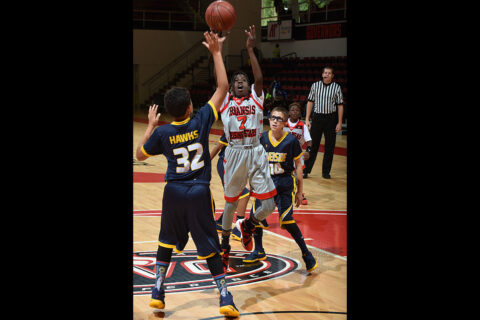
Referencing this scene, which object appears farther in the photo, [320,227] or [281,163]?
[320,227]

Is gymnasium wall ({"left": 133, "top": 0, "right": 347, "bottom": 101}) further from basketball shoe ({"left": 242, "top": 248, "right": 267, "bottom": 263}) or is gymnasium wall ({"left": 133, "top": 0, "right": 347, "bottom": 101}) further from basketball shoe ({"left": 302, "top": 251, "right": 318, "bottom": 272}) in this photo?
basketball shoe ({"left": 302, "top": 251, "right": 318, "bottom": 272})

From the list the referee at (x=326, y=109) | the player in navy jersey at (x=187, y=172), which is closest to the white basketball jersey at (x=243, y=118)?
the player in navy jersey at (x=187, y=172)

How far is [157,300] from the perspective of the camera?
12.4 feet

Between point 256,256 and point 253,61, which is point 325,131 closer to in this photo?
point 256,256

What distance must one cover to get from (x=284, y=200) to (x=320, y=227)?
5.31ft

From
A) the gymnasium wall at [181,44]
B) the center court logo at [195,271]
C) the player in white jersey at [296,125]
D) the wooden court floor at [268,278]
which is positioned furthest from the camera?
the gymnasium wall at [181,44]

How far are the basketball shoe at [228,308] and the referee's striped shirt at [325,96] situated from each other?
228 inches

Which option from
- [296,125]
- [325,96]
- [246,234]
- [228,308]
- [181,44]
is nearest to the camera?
[228,308]

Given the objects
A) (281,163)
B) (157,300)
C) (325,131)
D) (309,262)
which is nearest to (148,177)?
(325,131)

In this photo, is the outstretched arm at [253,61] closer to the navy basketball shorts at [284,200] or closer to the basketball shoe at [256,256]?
the navy basketball shorts at [284,200]

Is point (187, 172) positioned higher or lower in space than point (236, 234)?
higher

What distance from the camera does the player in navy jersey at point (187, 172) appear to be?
12.0 ft
